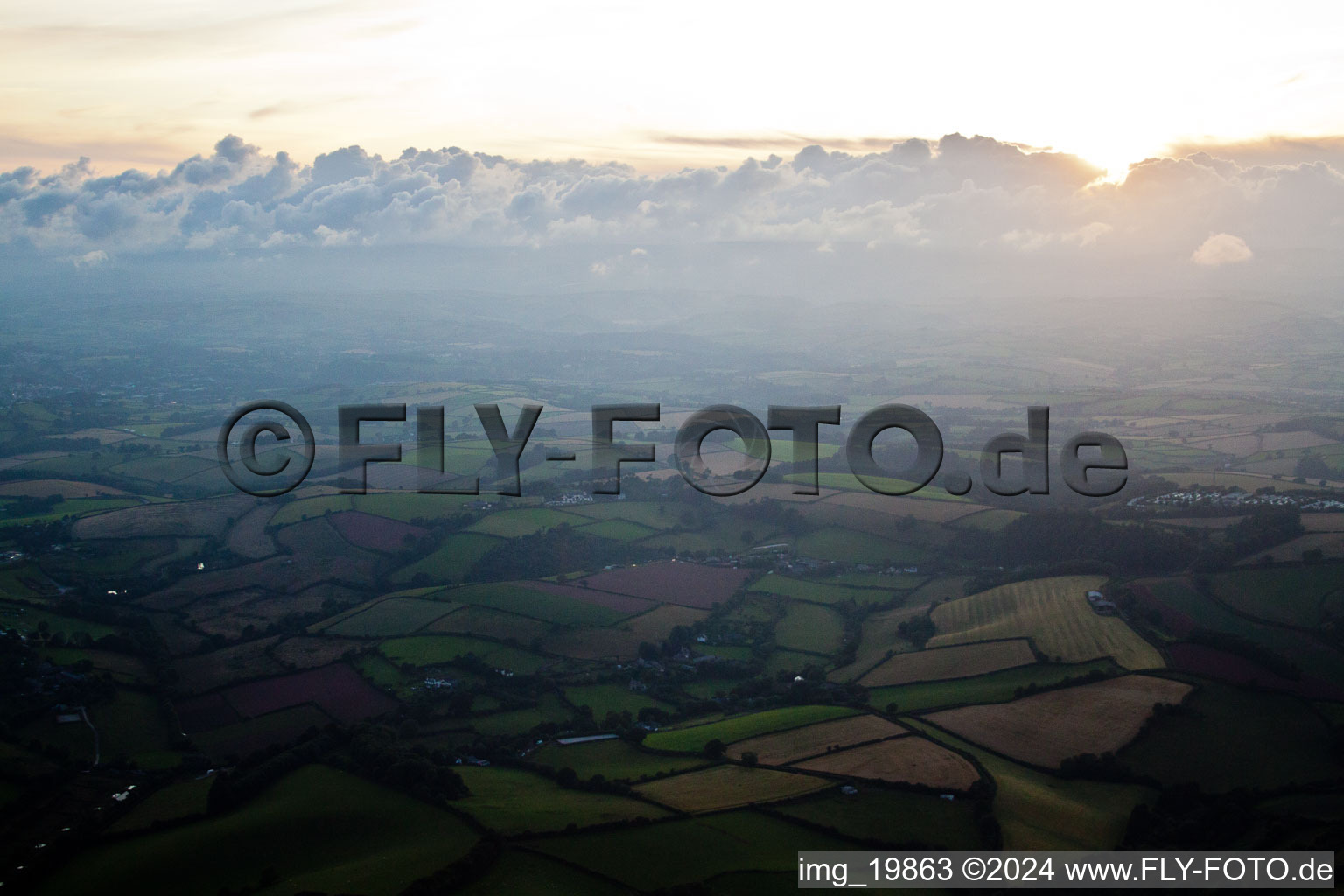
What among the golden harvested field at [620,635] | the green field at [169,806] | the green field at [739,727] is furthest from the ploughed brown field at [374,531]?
the green field at [739,727]

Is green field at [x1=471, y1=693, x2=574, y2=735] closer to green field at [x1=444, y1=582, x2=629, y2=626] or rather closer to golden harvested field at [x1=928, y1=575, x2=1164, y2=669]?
green field at [x1=444, y1=582, x2=629, y2=626]

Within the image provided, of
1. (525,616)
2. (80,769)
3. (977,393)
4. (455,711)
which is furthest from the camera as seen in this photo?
(977,393)

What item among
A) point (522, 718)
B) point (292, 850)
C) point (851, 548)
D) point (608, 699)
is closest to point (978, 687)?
point (608, 699)

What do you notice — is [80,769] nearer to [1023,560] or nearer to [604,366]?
[1023,560]

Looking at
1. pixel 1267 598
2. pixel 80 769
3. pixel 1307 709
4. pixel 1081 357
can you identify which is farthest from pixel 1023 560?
pixel 1081 357

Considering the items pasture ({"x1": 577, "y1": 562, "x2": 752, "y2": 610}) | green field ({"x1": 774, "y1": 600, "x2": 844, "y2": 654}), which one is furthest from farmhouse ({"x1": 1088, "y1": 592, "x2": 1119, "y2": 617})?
pasture ({"x1": 577, "y1": 562, "x2": 752, "y2": 610})
